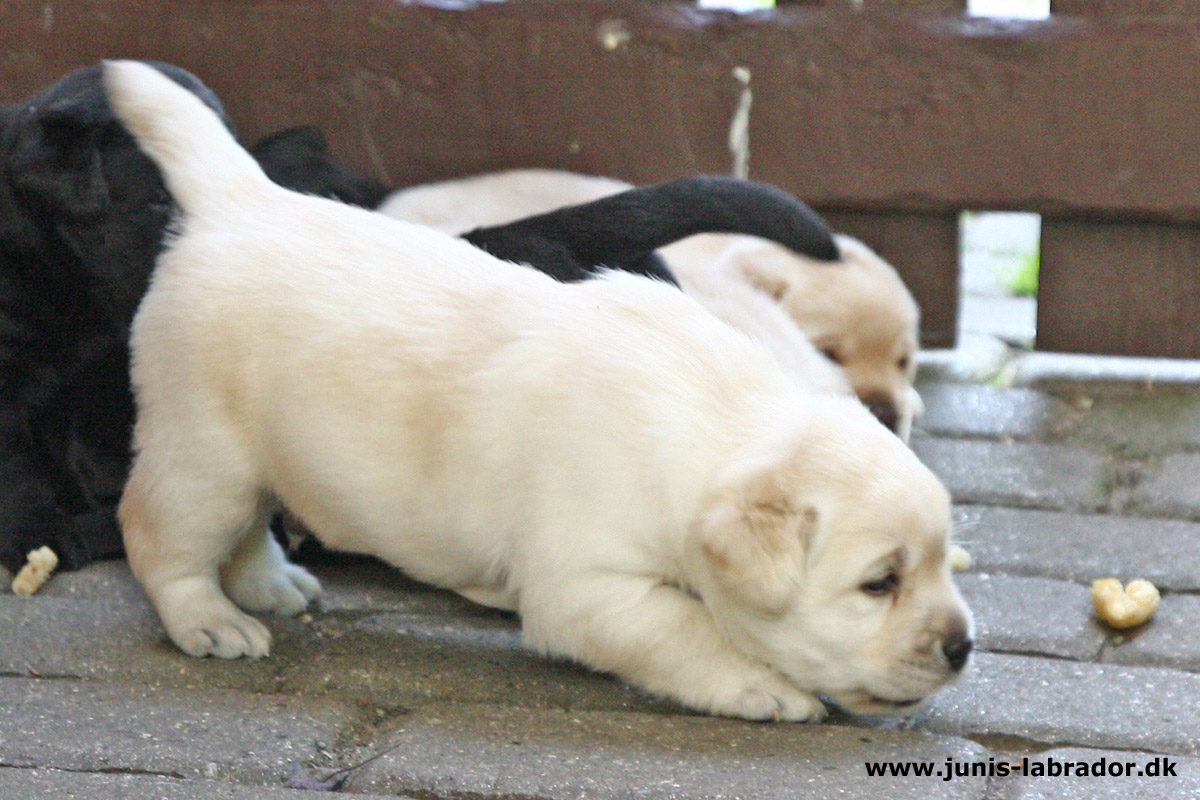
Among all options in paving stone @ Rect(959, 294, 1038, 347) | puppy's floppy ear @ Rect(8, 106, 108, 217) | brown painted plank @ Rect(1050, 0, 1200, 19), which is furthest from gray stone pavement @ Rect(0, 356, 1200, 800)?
paving stone @ Rect(959, 294, 1038, 347)

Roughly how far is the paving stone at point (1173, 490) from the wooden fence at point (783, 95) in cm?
74

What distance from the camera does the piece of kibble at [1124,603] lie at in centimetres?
249

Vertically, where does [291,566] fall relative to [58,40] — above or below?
below

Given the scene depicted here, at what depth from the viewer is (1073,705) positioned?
2182mm

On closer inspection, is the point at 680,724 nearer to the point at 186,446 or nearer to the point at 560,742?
the point at 560,742

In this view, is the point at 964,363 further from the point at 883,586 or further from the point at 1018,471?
the point at 883,586

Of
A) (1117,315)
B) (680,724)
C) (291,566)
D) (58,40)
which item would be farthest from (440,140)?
(680,724)

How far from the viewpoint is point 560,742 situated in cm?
204

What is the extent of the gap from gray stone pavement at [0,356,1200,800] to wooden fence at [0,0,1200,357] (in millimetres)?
1154

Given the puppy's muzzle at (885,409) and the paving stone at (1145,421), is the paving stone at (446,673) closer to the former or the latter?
the puppy's muzzle at (885,409)

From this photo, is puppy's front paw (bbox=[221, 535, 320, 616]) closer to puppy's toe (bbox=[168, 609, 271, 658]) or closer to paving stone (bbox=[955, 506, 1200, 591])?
puppy's toe (bbox=[168, 609, 271, 658])

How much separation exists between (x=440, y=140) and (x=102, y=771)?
7.80 ft

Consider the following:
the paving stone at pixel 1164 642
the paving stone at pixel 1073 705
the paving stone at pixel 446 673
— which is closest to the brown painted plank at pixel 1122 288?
the paving stone at pixel 1164 642

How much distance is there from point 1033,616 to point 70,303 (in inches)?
74.1
